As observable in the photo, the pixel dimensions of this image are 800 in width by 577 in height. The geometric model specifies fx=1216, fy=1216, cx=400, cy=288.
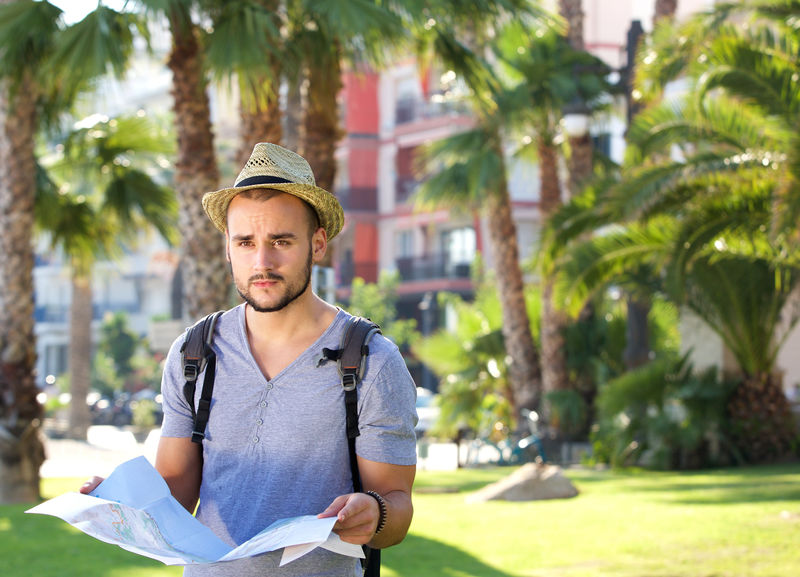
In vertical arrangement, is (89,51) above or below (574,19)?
below

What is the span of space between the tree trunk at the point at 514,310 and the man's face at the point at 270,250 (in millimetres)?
18038

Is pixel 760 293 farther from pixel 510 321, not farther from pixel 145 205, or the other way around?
pixel 145 205

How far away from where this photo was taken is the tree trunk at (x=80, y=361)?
33344mm

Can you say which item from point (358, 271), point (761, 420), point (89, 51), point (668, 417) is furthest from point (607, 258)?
point (358, 271)

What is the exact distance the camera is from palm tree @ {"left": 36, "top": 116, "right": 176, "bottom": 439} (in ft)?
50.0

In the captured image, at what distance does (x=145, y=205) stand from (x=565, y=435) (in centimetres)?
832

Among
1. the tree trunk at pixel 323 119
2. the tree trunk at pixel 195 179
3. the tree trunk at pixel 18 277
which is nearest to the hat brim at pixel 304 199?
the tree trunk at pixel 195 179

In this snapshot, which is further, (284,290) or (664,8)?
(664,8)

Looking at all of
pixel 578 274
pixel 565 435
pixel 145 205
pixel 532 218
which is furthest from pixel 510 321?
pixel 532 218

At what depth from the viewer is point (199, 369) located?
291 cm

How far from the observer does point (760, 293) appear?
616 inches

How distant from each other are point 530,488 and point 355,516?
940 cm

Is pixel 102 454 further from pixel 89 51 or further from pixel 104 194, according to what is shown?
pixel 89 51

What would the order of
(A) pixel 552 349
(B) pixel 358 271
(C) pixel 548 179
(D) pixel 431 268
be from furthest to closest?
(B) pixel 358 271 < (D) pixel 431 268 < (C) pixel 548 179 < (A) pixel 552 349
